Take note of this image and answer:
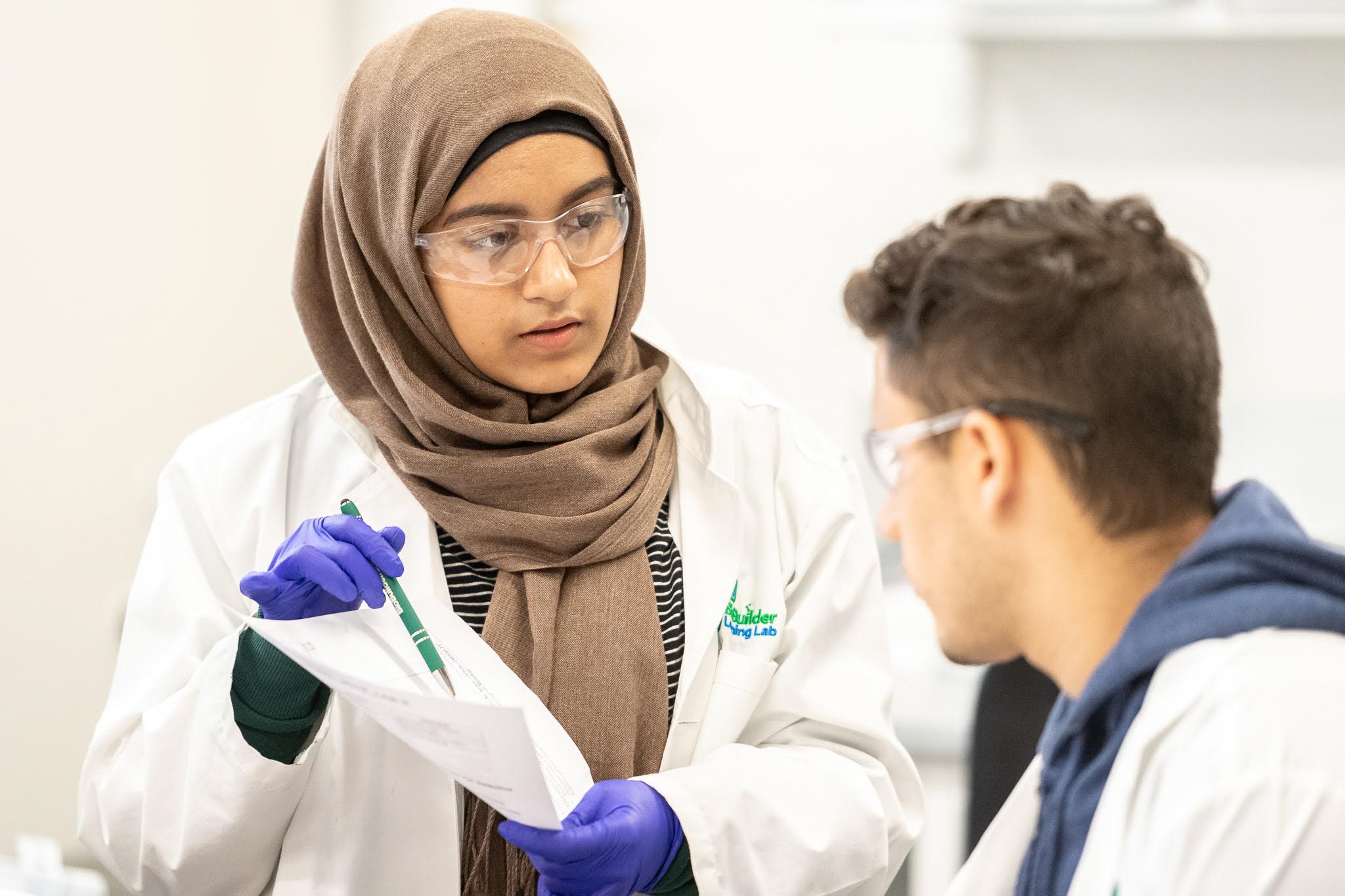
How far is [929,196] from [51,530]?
1777 millimetres

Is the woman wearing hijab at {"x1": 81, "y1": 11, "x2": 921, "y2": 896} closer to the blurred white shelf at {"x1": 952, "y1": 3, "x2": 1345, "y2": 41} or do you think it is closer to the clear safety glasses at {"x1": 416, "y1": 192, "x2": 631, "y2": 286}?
the clear safety glasses at {"x1": 416, "y1": 192, "x2": 631, "y2": 286}

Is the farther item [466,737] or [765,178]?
[765,178]

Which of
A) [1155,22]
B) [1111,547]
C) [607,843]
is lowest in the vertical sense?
[607,843]

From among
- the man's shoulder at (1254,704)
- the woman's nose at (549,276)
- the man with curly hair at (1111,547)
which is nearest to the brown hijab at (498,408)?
the woman's nose at (549,276)

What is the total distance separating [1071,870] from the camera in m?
1.04

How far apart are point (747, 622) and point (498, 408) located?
0.38 m

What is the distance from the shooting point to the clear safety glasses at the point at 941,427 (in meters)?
0.98

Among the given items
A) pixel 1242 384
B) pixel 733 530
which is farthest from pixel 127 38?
pixel 1242 384

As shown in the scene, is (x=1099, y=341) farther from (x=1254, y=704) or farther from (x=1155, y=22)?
(x=1155, y=22)

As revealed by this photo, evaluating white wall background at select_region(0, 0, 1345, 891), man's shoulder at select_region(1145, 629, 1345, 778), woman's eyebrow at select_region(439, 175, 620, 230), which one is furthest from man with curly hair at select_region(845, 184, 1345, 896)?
white wall background at select_region(0, 0, 1345, 891)

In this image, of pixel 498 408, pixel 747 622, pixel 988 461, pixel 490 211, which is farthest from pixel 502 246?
pixel 988 461

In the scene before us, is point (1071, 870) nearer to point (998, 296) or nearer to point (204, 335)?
point (998, 296)

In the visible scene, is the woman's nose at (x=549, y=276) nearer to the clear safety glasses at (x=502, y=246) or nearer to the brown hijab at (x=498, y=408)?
the clear safety glasses at (x=502, y=246)

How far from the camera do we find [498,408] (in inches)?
58.9
